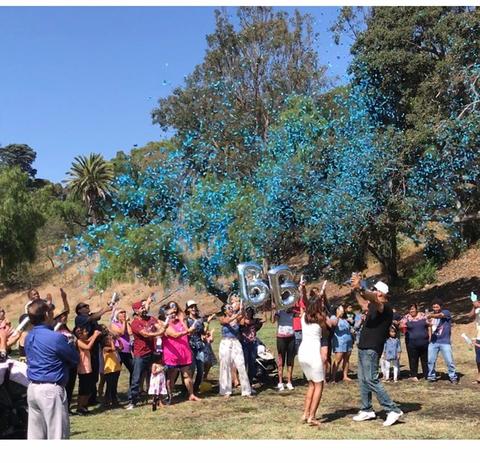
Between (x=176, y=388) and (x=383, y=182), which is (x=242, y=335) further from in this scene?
(x=383, y=182)

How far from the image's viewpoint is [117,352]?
376 inches

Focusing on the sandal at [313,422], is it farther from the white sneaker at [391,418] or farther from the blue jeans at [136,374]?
the blue jeans at [136,374]

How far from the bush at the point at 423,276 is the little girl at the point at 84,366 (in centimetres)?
1995

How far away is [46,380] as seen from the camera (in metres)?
5.38

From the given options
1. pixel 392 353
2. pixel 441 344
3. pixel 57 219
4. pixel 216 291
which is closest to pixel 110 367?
pixel 392 353

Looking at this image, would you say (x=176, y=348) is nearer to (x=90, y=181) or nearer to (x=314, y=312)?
(x=314, y=312)

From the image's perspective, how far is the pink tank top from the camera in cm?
905

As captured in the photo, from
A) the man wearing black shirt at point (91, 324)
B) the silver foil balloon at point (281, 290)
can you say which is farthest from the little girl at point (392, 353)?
the man wearing black shirt at point (91, 324)

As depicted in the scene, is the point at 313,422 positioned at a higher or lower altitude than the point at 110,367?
lower

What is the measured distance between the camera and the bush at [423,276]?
26397mm

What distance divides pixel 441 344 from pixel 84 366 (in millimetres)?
5909

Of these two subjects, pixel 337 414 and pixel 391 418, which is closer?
pixel 391 418

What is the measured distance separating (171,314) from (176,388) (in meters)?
1.91
